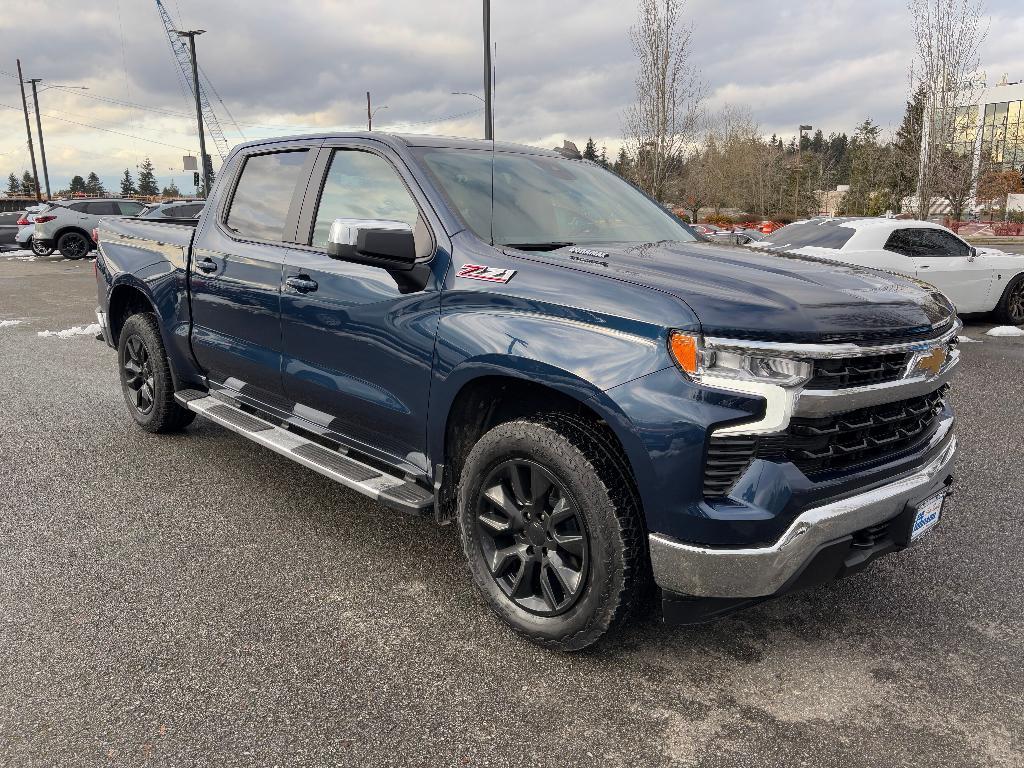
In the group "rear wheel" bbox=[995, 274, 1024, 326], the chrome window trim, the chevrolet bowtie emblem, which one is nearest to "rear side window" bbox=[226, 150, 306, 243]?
the chrome window trim

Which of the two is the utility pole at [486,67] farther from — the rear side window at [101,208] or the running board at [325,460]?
the rear side window at [101,208]

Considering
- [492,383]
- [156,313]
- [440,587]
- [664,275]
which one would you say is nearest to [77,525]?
[156,313]

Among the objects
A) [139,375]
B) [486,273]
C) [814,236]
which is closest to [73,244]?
[139,375]

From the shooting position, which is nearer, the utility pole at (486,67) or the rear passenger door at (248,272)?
the rear passenger door at (248,272)

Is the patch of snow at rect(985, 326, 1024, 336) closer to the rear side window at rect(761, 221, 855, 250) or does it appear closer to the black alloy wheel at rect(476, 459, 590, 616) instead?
the rear side window at rect(761, 221, 855, 250)

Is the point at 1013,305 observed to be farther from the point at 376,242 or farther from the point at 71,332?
the point at 71,332

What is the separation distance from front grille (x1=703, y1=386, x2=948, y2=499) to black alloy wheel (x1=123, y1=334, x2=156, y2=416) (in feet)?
13.3

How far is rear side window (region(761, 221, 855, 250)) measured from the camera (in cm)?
959

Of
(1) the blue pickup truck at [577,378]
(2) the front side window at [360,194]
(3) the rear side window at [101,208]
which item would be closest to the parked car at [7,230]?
(3) the rear side window at [101,208]

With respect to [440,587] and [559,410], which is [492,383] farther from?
[440,587]

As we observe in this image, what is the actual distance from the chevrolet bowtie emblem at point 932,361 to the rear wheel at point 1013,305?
9.35 metres

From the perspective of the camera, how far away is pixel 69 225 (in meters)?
23.4

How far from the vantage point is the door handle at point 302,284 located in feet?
11.9

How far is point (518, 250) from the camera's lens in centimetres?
306
